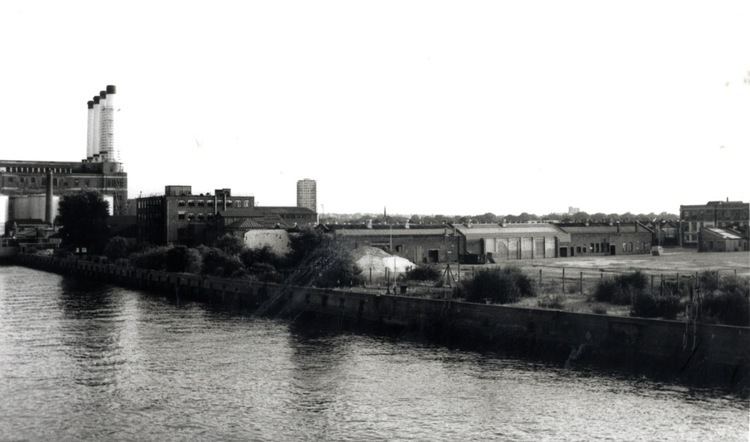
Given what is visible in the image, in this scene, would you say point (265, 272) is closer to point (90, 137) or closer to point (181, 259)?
point (181, 259)

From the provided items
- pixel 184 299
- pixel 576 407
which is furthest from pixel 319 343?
pixel 184 299

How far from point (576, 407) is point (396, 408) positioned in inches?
208

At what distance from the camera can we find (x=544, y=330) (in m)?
31.8

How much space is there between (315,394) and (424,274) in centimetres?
2518

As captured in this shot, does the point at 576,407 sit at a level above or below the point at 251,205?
below

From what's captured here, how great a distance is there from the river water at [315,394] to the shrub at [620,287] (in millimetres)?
9276

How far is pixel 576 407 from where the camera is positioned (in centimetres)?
2292

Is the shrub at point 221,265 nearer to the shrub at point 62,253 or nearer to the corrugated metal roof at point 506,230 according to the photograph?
the corrugated metal roof at point 506,230

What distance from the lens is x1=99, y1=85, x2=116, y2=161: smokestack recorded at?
404ft

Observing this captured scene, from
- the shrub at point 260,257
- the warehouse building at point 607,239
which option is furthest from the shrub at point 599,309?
the warehouse building at point 607,239

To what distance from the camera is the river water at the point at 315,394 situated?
21.0 metres

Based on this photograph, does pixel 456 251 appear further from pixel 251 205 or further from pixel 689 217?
pixel 689 217

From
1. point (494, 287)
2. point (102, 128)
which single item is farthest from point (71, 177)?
point (494, 287)

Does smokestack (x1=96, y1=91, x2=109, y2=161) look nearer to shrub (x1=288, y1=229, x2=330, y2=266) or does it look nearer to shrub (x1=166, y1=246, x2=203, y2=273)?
shrub (x1=166, y1=246, x2=203, y2=273)
